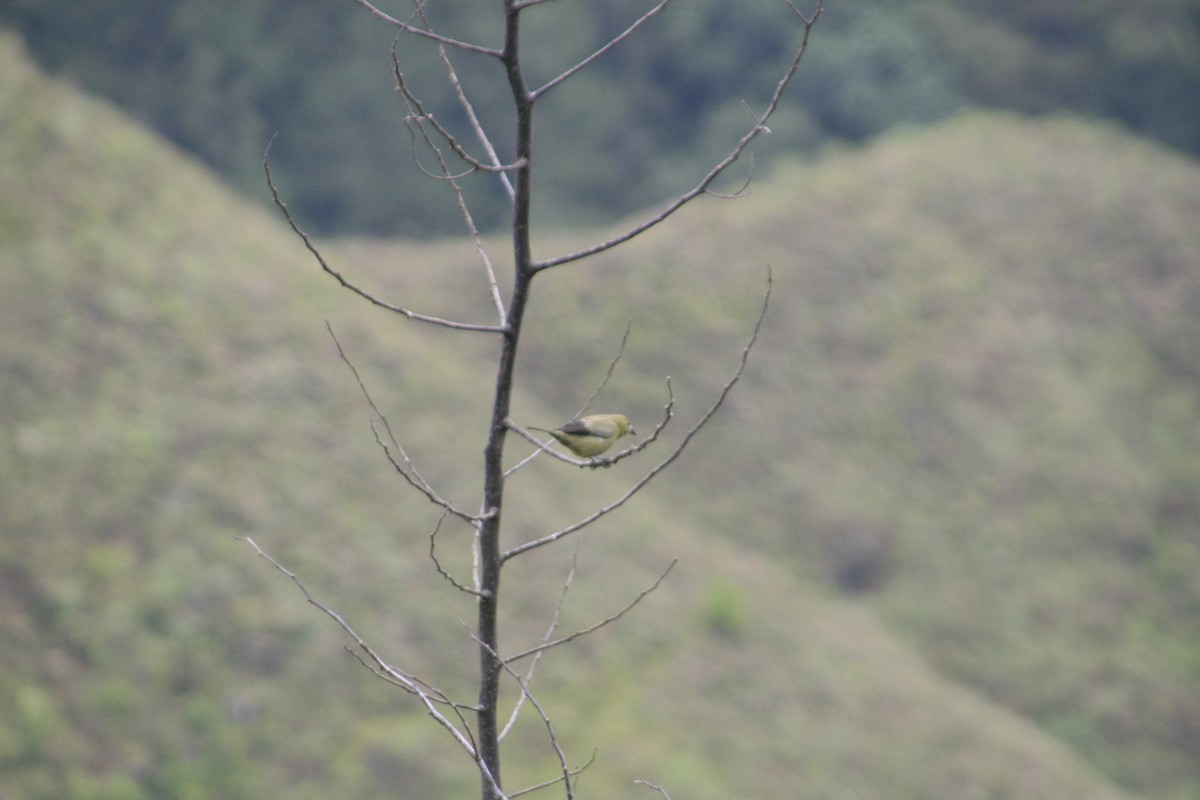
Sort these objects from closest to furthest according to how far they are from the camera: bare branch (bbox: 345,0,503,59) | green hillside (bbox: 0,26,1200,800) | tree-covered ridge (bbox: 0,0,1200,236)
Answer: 1. bare branch (bbox: 345,0,503,59)
2. green hillside (bbox: 0,26,1200,800)
3. tree-covered ridge (bbox: 0,0,1200,236)

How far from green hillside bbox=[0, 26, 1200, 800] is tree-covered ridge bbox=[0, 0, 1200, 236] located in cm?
574

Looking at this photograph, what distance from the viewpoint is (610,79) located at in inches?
1058

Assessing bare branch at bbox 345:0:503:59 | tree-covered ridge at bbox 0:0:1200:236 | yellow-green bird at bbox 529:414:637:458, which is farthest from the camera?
tree-covered ridge at bbox 0:0:1200:236

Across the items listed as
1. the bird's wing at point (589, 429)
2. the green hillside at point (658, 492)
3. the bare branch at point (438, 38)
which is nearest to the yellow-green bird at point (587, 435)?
the bird's wing at point (589, 429)

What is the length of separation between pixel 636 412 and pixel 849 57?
1401 centimetres

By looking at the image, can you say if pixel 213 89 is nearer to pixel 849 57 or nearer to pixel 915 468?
pixel 849 57

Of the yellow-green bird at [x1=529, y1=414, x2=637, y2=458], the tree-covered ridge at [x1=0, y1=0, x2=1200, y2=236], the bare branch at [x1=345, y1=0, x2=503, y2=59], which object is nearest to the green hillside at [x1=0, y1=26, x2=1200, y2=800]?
the tree-covered ridge at [x1=0, y1=0, x2=1200, y2=236]

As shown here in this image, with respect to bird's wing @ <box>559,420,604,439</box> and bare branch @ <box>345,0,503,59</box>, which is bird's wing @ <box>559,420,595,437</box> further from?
bare branch @ <box>345,0,503,59</box>

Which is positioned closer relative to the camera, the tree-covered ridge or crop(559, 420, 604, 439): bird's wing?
crop(559, 420, 604, 439): bird's wing

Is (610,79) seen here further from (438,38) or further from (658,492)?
(438,38)

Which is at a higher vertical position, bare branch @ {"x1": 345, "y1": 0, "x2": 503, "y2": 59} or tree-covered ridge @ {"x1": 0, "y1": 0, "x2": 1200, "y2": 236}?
tree-covered ridge @ {"x1": 0, "y1": 0, "x2": 1200, "y2": 236}

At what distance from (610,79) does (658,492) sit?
583 inches

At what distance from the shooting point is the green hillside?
414 inches

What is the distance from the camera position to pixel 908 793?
36.9 feet
